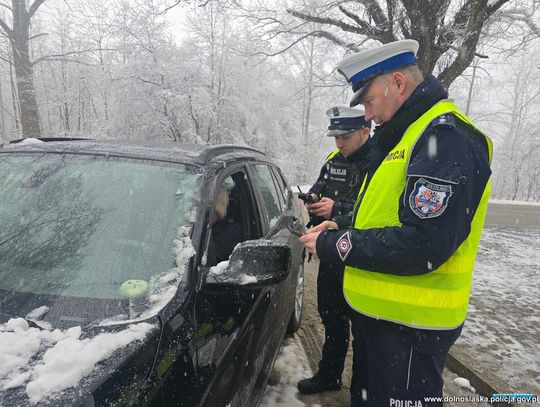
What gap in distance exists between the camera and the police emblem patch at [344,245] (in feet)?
4.81

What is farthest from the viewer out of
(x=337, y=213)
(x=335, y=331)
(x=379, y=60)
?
(x=337, y=213)

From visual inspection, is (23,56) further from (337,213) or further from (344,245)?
(344,245)

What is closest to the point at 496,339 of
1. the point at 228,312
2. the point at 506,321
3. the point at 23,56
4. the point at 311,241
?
the point at 506,321

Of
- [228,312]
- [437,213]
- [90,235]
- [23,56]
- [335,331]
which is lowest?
[335,331]

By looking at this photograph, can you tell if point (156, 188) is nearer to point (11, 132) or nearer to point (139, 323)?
point (139, 323)

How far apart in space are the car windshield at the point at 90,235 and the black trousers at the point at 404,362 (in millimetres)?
937

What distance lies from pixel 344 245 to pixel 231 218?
818 mm

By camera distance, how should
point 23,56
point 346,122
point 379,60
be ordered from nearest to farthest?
point 379,60, point 346,122, point 23,56

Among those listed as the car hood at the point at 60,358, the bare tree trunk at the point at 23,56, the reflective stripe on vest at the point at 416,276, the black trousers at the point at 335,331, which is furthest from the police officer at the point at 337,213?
the bare tree trunk at the point at 23,56

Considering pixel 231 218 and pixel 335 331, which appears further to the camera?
pixel 335 331

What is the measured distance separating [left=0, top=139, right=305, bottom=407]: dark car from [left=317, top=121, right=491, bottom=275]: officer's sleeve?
46 cm

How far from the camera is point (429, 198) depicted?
1.29 m

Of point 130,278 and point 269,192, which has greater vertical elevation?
point 269,192

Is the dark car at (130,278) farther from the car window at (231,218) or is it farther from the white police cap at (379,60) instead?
the white police cap at (379,60)
